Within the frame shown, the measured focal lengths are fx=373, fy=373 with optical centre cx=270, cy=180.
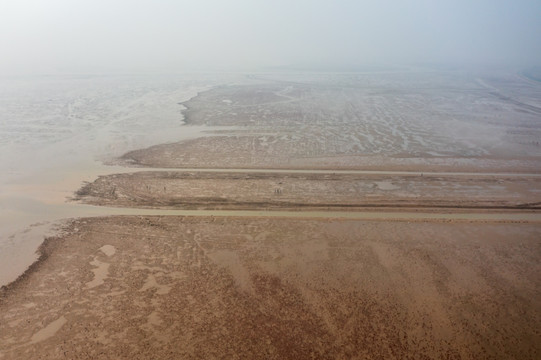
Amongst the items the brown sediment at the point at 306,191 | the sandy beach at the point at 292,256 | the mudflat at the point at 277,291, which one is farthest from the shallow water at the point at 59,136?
the mudflat at the point at 277,291

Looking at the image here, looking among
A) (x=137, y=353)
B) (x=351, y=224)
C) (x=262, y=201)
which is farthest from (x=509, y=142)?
(x=137, y=353)

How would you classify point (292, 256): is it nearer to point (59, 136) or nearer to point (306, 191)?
point (306, 191)

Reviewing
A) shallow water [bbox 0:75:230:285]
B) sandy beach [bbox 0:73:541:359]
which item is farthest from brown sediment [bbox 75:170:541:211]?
shallow water [bbox 0:75:230:285]

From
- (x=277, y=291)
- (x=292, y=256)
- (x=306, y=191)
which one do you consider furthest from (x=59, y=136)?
(x=277, y=291)

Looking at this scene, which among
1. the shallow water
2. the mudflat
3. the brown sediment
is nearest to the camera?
the mudflat

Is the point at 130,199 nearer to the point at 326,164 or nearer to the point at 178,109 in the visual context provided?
the point at 326,164

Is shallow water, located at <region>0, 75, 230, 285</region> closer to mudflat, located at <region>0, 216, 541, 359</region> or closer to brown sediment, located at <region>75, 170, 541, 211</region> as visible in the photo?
brown sediment, located at <region>75, 170, 541, 211</region>

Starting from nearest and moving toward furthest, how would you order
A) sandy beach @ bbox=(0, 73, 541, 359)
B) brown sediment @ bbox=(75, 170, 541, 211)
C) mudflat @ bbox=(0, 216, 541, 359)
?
mudflat @ bbox=(0, 216, 541, 359) → sandy beach @ bbox=(0, 73, 541, 359) → brown sediment @ bbox=(75, 170, 541, 211)

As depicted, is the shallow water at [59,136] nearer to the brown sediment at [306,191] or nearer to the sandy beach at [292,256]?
the sandy beach at [292,256]
